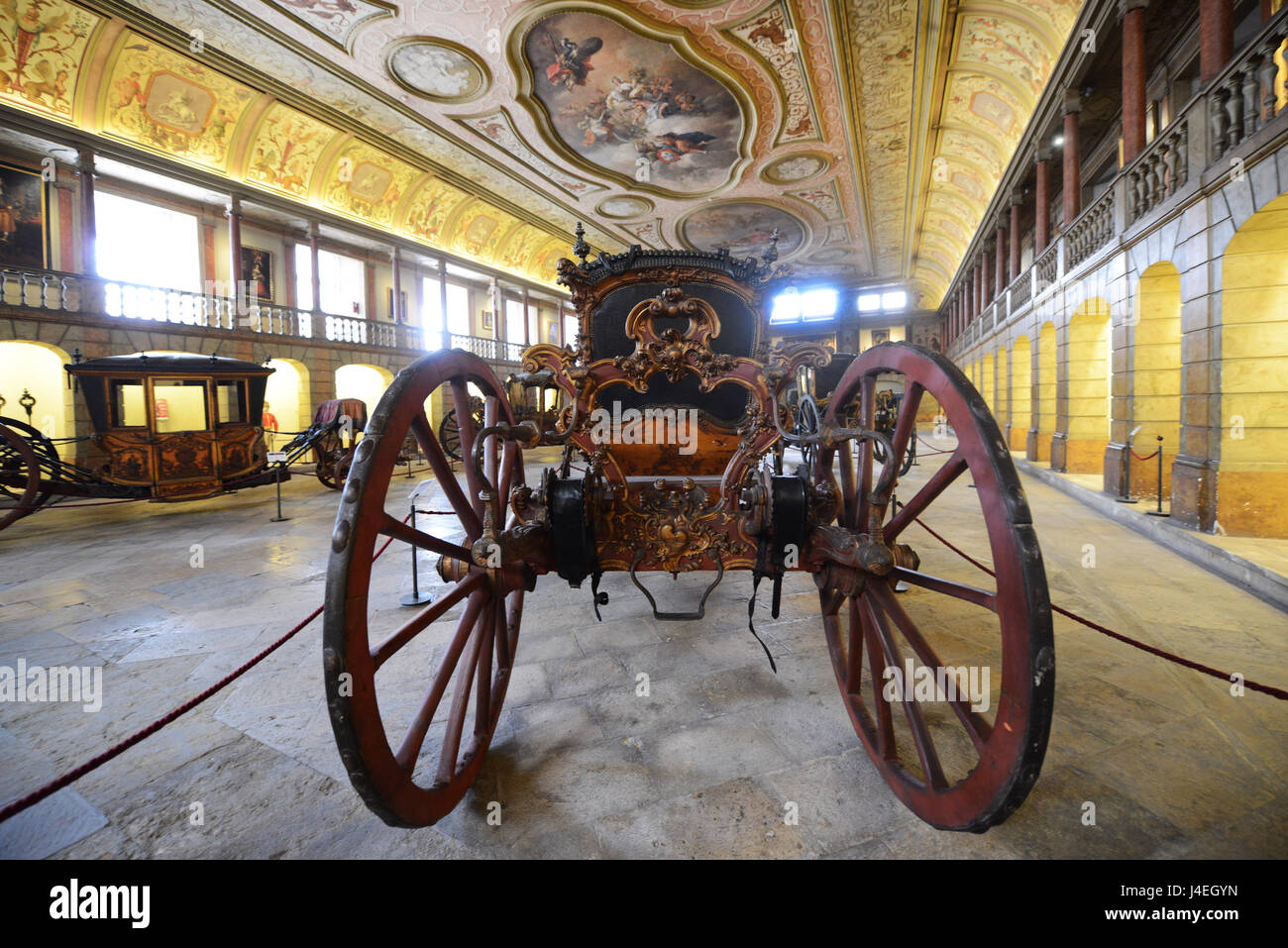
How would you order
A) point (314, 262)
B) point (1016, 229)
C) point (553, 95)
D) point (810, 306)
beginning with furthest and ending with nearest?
point (810, 306) → point (314, 262) → point (1016, 229) → point (553, 95)

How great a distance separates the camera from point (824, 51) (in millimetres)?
9367

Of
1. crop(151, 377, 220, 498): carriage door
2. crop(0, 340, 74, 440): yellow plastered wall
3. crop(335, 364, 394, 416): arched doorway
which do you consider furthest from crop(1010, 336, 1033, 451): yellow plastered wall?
crop(0, 340, 74, 440): yellow plastered wall

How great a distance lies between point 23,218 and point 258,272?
4.18 metres

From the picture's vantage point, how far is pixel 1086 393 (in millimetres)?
8328

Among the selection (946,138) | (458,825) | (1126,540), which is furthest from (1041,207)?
(458,825)

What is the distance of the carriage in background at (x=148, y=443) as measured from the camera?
5.90m

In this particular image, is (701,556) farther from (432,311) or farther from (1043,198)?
(432,311)

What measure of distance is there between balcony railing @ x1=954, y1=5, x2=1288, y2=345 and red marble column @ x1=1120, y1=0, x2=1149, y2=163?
1.20 feet

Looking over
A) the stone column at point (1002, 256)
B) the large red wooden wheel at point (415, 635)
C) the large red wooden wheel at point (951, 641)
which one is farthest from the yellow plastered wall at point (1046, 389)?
the large red wooden wheel at point (415, 635)

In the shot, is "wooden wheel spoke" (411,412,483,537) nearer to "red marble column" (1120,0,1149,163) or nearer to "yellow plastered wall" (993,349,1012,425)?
"red marble column" (1120,0,1149,163)

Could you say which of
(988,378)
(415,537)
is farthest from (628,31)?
(988,378)

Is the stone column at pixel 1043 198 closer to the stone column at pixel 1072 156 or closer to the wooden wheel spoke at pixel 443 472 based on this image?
the stone column at pixel 1072 156

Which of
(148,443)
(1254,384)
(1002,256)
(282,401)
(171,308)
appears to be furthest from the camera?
(282,401)

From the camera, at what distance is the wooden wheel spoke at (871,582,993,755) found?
1.25 metres
